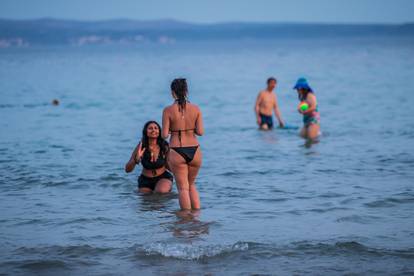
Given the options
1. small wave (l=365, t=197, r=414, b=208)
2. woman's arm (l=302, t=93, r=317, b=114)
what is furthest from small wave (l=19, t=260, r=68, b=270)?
woman's arm (l=302, t=93, r=317, b=114)

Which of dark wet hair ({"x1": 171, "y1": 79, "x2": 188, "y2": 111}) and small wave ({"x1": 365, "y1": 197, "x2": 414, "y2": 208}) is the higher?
dark wet hair ({"x1": 171, "y1": 79, "x2": 188, "y2": 111})

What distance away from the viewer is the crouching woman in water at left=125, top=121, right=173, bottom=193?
999cm

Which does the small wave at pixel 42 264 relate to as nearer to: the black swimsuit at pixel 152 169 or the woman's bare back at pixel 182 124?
the woman's bare back at pixel 182 124

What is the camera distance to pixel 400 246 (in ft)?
25.1

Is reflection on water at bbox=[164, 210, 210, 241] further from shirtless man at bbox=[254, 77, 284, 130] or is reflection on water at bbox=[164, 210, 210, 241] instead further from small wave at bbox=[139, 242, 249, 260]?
shirtless man at bbox=[254, 77, 284, 130]

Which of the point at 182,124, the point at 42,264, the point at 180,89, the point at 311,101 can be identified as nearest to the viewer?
the point at 42,264

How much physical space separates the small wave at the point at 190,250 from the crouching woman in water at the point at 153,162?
2.24 m

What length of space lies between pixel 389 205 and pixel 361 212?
562 mm

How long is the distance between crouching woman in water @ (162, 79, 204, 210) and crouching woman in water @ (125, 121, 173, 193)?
1324 mm

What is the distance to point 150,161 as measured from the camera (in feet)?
33.7

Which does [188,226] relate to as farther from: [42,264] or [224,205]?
[42,264]

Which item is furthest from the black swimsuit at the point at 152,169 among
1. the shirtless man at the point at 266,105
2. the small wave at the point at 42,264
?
the shirtless man at the point at 266,105

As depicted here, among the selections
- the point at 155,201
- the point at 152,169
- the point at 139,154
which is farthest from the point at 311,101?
the point at 139,154

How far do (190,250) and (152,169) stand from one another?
301 centimetres
